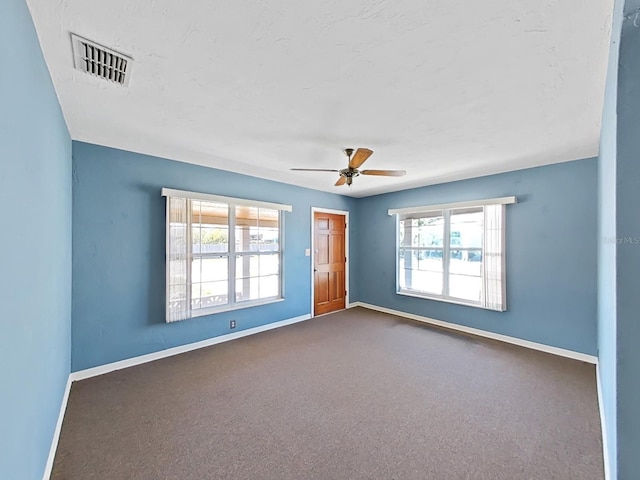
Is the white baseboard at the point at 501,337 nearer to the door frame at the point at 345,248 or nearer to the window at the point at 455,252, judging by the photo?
the window at the point at 455,252

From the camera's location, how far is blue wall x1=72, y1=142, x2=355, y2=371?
9.26 feet

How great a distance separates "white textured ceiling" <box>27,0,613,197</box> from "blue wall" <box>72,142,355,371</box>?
351 mm

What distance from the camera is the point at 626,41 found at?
1021 mm

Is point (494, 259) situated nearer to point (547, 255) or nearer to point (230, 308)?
point (547, 255)

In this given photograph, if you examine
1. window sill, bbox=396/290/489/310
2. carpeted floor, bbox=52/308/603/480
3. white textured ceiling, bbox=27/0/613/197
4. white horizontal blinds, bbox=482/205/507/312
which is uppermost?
white textured ceiling, bbox=27/0/613/197

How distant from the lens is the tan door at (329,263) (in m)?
5.20

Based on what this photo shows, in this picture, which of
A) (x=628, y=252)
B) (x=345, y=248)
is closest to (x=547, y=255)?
(x=628, y=252)

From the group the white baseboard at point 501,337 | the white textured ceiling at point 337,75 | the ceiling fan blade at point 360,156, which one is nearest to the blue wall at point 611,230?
the white textured ceiling at point 337,75

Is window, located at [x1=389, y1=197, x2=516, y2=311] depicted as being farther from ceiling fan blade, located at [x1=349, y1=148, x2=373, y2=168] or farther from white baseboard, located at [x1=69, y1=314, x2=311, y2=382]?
white baseboard, located at [x1=69, y1=314, x2=311, y2=382]

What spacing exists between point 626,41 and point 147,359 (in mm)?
4386

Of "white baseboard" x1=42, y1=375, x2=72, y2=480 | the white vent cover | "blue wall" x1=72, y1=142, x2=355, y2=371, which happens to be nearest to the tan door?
"blue wall" x1=72, y1=142, x2=355, y2=371

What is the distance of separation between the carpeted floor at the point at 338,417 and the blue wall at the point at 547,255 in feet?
1.41

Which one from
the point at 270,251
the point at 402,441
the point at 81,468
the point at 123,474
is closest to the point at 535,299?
the point at 402,441

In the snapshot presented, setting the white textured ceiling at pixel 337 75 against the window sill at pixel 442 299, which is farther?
the window sill at pixel 442 299
